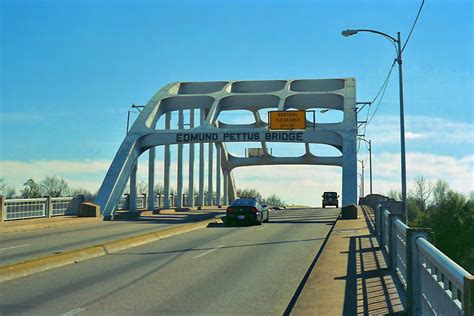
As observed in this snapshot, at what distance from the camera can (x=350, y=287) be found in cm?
965

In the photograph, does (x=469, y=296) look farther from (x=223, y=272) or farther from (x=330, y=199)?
(x=330, y=199)

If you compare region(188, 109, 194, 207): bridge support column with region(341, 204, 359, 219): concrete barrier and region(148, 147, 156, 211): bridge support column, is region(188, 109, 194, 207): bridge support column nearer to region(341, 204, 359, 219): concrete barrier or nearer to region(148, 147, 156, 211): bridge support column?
region(148, 147, 156, 211): bridge support column

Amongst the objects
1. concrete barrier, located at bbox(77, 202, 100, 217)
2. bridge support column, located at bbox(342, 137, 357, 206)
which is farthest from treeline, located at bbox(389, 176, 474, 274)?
Answer: concrete barrier, located at bbox(77, 202, 100, 217)

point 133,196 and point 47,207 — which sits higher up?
point 133,196

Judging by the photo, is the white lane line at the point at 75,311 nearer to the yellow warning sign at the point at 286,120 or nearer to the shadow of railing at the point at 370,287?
the shadow of railing at the point at 370,287

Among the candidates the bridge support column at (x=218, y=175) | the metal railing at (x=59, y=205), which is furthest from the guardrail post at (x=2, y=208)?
the bridge support column at (x=218, y=175)

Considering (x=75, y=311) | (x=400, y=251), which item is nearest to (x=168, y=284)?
(x=75, y=311)

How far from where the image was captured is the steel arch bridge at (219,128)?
142 feet

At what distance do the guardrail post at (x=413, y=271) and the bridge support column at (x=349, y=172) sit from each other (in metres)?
Result: 32.9

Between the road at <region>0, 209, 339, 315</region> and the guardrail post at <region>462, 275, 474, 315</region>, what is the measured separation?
434 cm

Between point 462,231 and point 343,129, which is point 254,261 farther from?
point 462,231

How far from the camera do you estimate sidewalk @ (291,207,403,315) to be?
789 cm

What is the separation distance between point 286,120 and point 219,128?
7.10 metres

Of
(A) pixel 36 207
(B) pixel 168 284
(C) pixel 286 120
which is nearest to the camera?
(B) pixel 168 284
